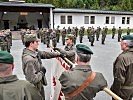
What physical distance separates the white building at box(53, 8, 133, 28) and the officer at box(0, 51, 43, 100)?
34.3 meters

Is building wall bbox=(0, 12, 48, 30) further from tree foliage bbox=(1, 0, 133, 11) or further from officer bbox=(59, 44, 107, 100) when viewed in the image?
officer bbox=(59, 44, 107, 100)

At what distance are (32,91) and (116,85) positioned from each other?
1766mm

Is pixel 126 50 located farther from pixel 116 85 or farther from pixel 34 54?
pixel 34 54

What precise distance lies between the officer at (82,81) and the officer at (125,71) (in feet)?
3.05

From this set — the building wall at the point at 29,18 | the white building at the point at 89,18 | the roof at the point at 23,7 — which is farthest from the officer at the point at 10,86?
the building wall at the point at 29,18

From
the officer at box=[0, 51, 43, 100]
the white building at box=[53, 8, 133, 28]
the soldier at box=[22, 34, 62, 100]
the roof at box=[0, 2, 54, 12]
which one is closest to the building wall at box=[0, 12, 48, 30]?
the white building at box=[53, 8, 133, 28]

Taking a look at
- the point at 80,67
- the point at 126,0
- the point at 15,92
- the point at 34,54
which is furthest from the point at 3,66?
the point at 126,0

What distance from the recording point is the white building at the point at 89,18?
123ft

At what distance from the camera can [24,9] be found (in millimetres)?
34281

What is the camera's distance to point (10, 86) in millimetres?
2512

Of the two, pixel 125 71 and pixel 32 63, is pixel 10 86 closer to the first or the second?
pixel 32 63

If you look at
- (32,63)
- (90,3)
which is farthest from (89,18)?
(32,63)

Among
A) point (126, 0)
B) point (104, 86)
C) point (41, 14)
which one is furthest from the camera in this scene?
point (126, 0)

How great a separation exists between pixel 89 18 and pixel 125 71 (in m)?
35.6
